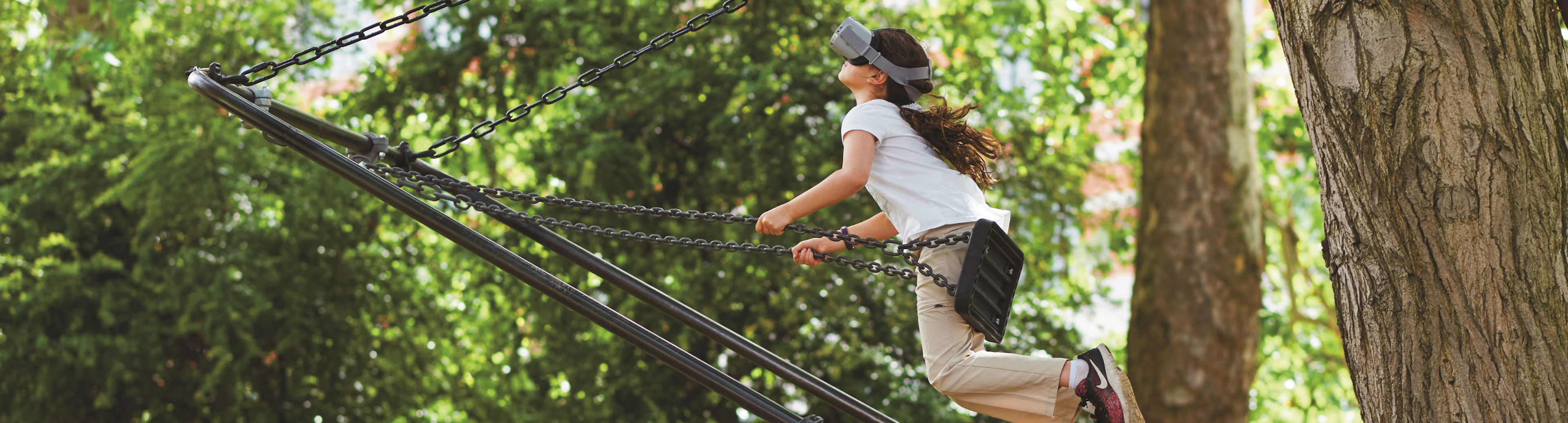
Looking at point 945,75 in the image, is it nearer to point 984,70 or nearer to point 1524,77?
point 984,70

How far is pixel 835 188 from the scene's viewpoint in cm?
228

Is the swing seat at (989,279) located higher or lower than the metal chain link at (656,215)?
lower

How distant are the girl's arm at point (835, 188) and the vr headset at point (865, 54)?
0.20 m

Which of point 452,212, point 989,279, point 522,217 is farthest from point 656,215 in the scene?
point 452,212

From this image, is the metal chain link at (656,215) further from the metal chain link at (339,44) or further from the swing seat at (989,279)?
the metal chain link at (339,44)

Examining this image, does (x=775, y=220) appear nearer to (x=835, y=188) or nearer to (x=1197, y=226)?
(x=835, y=188)

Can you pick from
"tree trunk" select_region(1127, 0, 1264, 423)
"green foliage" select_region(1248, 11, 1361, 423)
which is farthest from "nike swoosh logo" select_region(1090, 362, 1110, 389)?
"green foliage" select_region(1248, 11, 1361, 423)

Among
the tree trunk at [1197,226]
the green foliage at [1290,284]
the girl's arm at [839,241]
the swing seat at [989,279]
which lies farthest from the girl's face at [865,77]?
the green foliage at [1290,284]

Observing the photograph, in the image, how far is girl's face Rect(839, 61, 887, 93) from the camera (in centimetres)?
250

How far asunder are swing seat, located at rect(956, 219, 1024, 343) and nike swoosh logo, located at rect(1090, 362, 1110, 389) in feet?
0.66

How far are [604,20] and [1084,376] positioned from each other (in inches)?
158

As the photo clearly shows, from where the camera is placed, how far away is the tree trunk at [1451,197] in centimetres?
179

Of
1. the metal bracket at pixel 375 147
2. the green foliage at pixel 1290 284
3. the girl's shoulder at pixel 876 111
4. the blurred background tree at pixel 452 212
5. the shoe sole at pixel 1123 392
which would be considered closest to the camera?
the shoe sole at pixel 1123 392

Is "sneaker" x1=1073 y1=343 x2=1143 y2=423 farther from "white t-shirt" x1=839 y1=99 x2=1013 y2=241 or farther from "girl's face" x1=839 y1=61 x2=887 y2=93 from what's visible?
"girl's face" x1=839 y1=61 x2=887 y2=93
